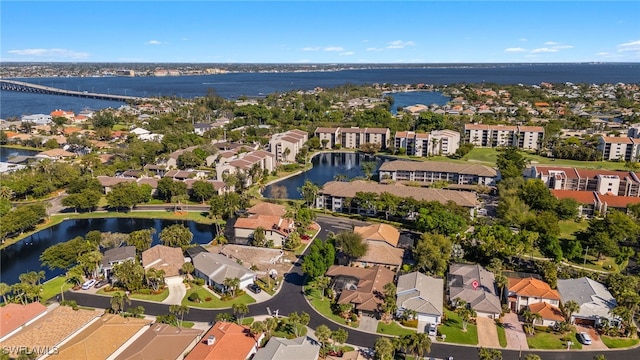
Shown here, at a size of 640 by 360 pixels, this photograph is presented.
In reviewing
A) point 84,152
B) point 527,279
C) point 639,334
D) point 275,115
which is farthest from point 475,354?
point 275,115

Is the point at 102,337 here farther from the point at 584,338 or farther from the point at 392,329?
the point at 584,338

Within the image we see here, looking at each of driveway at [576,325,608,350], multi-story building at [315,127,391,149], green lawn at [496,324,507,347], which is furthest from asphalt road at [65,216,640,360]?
multi-story building at [315,127,391,149]

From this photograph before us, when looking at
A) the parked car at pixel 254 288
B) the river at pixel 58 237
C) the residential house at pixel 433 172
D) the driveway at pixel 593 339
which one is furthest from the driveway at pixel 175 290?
the residential house at pixel 433 172

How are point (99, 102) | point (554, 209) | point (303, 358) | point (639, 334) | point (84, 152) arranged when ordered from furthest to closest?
point (99, 102) → point (84, 152) → point (554, 209) → point (639, 334) → point (303, 358)

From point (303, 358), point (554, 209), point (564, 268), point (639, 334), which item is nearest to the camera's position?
point (303, 358)

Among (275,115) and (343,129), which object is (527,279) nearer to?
(343,129)

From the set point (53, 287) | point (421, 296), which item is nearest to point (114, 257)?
point (53, 287)
